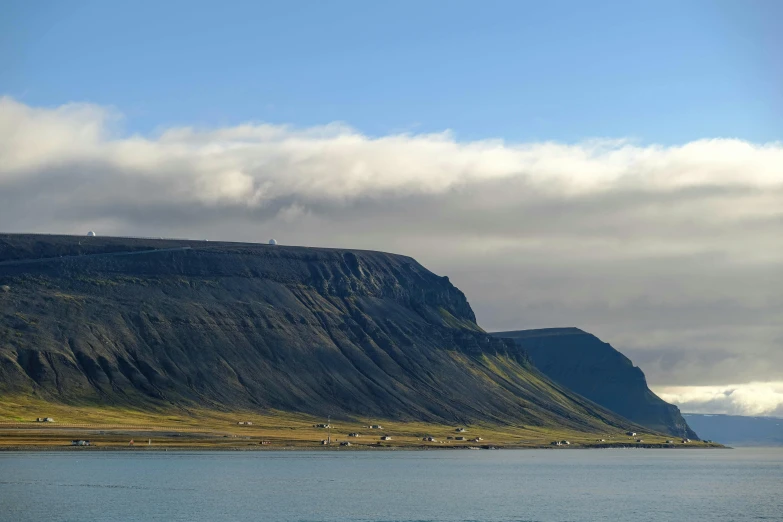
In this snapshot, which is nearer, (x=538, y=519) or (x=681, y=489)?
(x=538, y=519)

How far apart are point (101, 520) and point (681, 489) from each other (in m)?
103

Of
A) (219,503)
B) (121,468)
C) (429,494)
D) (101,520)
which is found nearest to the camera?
(101,520)

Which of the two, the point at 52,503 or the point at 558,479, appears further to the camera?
the point at 558,479

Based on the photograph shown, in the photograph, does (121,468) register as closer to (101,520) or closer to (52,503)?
(52,503)

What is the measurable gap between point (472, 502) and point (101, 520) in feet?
170

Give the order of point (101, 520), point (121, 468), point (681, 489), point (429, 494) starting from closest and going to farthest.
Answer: point (101, 520) → point (429, 494) → point (681, 489) → point (121, 468)

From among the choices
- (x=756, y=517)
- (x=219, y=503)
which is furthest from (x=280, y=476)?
(x=756, y=517)

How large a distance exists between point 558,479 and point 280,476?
5203 centimetres

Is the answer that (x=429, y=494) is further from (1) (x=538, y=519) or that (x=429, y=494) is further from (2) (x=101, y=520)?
(2) (x=101, y=520)

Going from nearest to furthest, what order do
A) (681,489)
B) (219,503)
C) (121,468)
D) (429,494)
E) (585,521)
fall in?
(585,521), (219,503), (429,494), (681,489), (121,468)

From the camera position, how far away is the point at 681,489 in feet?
595

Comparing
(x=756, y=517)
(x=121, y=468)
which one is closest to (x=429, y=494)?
(x=756, y=517)

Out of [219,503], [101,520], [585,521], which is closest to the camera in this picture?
[101,520]

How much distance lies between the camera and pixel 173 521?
386 feet
